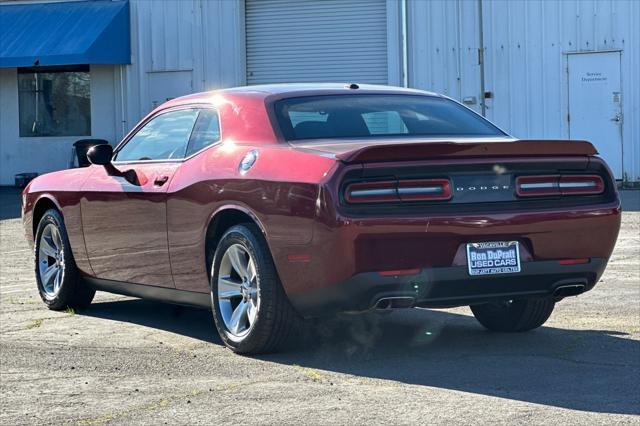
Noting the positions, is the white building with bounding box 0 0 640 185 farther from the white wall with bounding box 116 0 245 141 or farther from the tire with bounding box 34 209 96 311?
the tire with bounding box 34 209 96 311

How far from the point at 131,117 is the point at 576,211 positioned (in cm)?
2330

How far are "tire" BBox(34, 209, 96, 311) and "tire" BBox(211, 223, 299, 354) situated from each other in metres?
1.90

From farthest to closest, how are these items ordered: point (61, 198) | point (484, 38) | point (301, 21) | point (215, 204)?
point (301, 21) < point (484, 38) < point (61, 198) < point (215, 204)

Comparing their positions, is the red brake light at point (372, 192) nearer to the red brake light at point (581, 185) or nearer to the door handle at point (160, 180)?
the red brake light at point (581, 185)

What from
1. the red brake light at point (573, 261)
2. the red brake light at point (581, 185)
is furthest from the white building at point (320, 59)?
the red brake light at point (573, 261)

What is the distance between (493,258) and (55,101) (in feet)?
82.3

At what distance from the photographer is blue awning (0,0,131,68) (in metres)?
28.0

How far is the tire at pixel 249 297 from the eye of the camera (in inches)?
259

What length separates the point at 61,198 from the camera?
8.70 meters

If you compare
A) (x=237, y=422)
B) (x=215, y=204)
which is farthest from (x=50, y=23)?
(x=237, y=422)

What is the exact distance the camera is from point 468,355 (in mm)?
6719

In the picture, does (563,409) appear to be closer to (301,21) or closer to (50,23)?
(301,21)

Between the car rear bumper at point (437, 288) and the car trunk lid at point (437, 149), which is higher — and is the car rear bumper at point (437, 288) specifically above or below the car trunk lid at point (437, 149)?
below

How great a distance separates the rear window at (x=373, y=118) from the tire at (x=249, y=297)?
2.21 feet
